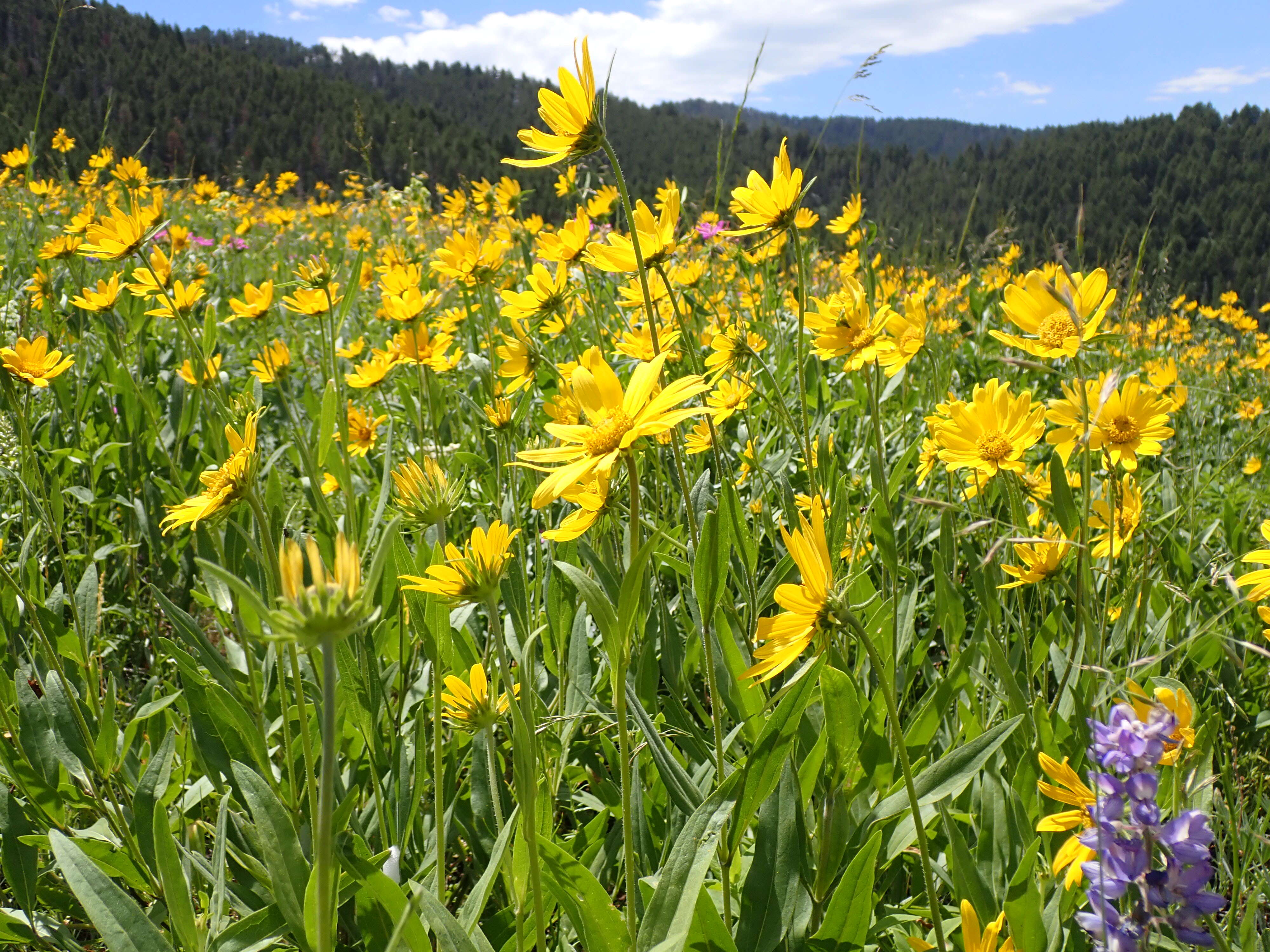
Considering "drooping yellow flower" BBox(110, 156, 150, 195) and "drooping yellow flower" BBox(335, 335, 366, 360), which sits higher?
"drooping yellow flower" BBox(110, 156, 150, 195)

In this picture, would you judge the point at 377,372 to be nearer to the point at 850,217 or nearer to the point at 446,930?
the point at 446,930

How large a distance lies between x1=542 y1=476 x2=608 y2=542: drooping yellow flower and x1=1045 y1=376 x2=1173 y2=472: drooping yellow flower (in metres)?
0.78

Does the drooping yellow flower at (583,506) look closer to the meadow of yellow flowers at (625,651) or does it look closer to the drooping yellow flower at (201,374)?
the meadow of yellow flowers at (625,651)

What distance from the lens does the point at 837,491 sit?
1.37 meters

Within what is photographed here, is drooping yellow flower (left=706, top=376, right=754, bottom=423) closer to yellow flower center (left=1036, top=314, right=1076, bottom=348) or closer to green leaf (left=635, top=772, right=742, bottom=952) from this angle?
yellow flower center (left=1036, top=314, right=1076, bottom=348)

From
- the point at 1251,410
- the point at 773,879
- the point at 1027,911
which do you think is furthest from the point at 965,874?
the point at 1251,410

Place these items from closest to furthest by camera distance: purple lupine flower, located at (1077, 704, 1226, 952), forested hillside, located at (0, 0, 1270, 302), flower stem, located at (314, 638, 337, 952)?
flower stem, located at (314, 638, 337, 952), purple lupine flower, located at (1077, 704, 1226, 952), forested hillside, located at (0, 0, 1270, 302)

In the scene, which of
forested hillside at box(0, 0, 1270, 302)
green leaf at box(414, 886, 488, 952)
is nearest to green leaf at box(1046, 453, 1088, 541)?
green leaf at box(414, 886, 488, 952)

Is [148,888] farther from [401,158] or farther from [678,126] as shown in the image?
[678,126]

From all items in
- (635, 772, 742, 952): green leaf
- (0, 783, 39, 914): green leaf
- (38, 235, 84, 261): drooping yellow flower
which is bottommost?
(0, 783, 39, 914): green leaf

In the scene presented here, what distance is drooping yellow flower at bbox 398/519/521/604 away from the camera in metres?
0.89

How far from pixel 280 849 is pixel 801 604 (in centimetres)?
67

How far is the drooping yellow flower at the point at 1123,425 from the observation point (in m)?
1.40

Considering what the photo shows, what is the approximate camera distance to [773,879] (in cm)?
97
